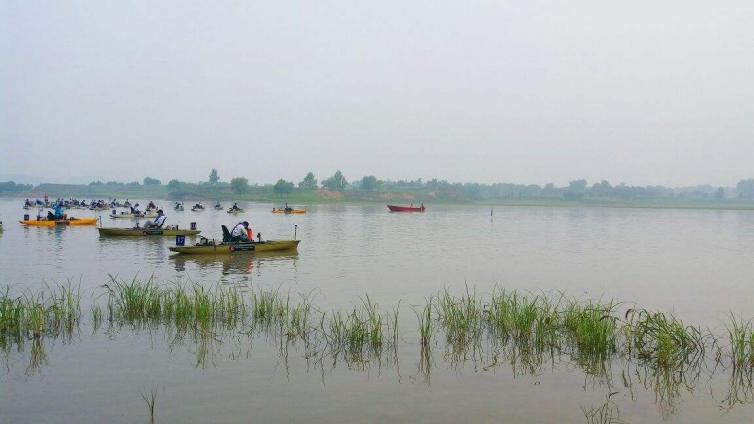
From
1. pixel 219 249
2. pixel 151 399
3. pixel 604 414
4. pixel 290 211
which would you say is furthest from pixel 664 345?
pixel 290 211

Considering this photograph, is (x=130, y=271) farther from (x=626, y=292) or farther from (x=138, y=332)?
(x=626, y=292)

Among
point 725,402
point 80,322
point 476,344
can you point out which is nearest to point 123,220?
point 80,322

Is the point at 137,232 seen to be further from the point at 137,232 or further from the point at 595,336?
the point at 595,336

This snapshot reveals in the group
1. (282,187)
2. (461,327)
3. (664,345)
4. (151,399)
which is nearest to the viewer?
(151,399)

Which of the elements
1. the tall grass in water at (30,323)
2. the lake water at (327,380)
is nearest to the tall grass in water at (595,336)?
the lake water at (327,380)

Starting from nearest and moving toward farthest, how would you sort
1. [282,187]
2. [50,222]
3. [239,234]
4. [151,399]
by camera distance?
[151,399] < [239,234] < [50,222] < [282,187]

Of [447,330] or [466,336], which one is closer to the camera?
[466,336]

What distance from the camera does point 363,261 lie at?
98.2ft

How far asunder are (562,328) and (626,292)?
1050cm

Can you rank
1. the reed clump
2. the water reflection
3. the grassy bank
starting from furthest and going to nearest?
the water reflection
the reed clump
the grassy bank

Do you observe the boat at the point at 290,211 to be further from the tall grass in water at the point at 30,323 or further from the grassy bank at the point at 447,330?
the tall grass in water at the point at 30,323

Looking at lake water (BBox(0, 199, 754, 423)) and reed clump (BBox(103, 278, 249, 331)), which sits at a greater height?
reed clump (BBox(103, 278, 249, 331))

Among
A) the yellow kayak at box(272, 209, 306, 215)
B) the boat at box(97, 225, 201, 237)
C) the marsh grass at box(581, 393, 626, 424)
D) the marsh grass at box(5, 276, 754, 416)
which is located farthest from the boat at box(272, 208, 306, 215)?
the marsh grass at box(581, 393, 626, 424)

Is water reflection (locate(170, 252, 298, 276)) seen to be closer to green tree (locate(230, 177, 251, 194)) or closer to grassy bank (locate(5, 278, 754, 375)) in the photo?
grassy bank (locate(5, 278, 754, 375))
